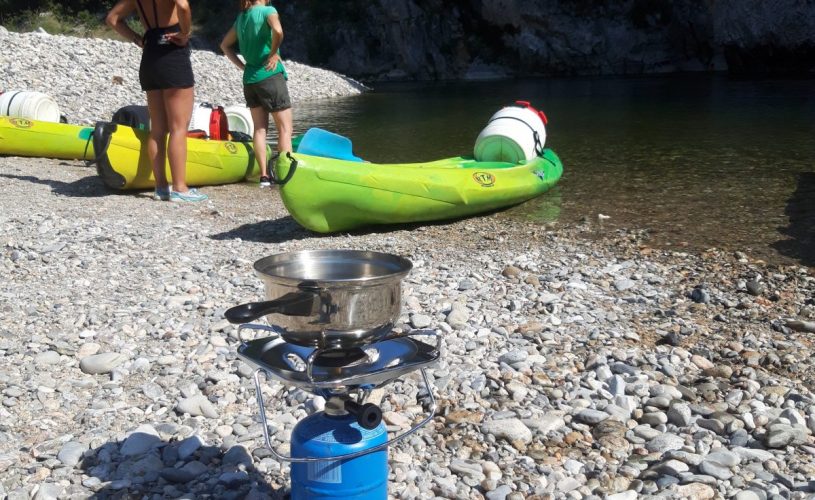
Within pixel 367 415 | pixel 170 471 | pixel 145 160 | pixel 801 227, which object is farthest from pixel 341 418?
pixel 145 160

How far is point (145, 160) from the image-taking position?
7672 mm

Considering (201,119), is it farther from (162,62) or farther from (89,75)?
(89,75)

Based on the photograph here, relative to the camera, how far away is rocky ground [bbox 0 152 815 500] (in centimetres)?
290

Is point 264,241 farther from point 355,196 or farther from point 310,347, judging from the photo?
point 310,347

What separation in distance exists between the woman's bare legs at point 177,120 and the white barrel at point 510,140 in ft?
10.3

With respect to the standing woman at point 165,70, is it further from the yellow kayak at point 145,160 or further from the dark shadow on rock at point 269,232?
the dark shadow on rock at point 269,232

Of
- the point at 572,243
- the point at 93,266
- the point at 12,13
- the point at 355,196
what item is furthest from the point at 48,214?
the point at 12,13

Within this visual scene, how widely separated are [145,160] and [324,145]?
166cm

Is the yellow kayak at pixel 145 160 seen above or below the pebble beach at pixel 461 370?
above

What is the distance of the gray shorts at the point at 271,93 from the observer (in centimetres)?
747

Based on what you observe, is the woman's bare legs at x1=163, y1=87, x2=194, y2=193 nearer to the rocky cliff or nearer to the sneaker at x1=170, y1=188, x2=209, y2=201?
the sneaker at x1=170, y1=188, x2=209, y2=201

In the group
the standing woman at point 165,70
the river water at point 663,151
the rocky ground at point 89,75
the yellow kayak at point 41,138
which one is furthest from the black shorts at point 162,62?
the rocky ground at point 89,75

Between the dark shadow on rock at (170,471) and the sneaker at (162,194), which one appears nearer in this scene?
the dark shadow on rock at (170,471)

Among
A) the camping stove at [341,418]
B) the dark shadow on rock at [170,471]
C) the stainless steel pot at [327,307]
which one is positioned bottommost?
the dark shadow on rock at [170,471]
